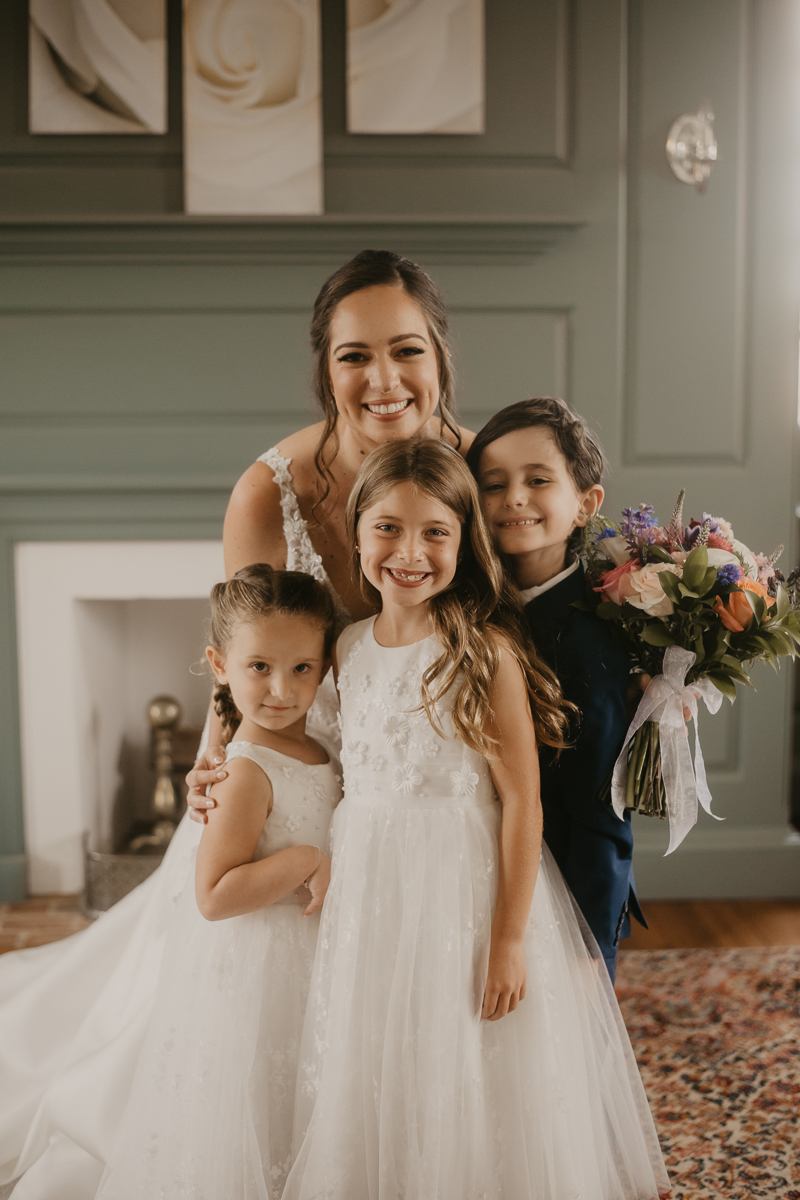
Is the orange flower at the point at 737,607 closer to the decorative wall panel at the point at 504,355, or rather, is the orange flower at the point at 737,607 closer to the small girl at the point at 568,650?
the small girl at the point at 568,650

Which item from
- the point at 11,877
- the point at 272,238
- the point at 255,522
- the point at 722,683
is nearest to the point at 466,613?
the point at 722,683

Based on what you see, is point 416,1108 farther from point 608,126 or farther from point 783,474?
point 608,126

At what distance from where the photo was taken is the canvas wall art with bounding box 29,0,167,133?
2482mm

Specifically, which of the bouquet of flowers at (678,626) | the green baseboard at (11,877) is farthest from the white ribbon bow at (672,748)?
the green baseboard at (11,877)

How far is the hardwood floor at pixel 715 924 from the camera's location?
2.49 m

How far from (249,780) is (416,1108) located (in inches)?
19.9

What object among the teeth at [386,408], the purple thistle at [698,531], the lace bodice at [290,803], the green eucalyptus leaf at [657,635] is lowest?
the lace bodice at [290,803]

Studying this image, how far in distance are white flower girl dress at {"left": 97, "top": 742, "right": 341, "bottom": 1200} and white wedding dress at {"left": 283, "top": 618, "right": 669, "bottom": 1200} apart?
0.05 metres

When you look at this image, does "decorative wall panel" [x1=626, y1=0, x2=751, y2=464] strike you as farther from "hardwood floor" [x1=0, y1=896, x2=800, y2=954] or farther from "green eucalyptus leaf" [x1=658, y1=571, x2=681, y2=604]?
"green eucalyptus leaf" [x1=658, y1=571, x2=681, y2=604]

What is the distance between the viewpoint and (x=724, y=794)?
2.79 m

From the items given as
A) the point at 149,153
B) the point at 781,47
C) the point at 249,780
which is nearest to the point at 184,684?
the point at 149,153

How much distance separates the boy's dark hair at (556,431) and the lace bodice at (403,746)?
37 centimetres

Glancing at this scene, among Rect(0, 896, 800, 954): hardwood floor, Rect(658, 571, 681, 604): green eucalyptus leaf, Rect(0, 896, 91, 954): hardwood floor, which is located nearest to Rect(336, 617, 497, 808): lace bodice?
Rect(658, 571, 681, 604): green eucalyptus leaf

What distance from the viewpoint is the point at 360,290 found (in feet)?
5.18
